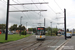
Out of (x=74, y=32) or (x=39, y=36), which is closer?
(x=39, y=36)

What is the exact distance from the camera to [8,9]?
2508 centimetres

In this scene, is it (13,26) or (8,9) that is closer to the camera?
(8,9)

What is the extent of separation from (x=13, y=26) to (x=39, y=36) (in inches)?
4820

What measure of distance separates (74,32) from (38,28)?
55.4 m

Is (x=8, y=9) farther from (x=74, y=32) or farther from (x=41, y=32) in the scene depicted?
(x=74, y=32)

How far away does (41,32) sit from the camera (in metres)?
29.5

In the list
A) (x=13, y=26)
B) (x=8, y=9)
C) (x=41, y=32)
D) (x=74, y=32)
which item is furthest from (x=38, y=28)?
(x=13, y=26)

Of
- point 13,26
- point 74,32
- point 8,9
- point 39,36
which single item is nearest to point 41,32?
point 39,36

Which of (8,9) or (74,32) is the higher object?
(8,9)

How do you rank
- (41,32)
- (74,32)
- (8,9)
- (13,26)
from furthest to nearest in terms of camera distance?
1. (13,26)
2. (74,32)
3. (41,32)
4. (8,9)

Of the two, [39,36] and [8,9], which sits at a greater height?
[8,9]

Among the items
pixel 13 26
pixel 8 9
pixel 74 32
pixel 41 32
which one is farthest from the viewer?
pixel 13 26

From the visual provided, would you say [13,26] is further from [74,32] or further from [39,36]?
[39,36]

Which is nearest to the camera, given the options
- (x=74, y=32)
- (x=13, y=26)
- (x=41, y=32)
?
(x=41, y=32)
